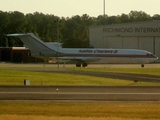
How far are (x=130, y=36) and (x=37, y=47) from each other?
27.9 meters

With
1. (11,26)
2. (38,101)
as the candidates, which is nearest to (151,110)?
(38,101)

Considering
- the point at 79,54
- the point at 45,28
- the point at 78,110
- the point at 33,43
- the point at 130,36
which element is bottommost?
the point at 79,54

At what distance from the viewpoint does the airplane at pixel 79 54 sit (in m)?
81.5

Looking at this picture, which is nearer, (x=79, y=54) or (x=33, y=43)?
(x=33, y=43)

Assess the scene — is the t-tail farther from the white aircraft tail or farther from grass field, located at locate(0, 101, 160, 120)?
grass field, located at locate(0, 101, 160, 120)

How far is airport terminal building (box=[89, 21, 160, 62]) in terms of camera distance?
4001 inches

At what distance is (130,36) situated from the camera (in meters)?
103

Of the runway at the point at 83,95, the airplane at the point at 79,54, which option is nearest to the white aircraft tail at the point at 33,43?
the airplane at the point at 79,54

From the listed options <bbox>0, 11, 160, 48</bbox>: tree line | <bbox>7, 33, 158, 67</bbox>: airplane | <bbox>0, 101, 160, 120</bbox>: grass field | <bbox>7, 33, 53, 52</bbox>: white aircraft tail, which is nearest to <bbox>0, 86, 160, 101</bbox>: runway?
<bbox>0, 101, 160, 120</bbox>: grass field

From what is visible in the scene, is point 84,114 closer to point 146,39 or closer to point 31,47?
point 31,47

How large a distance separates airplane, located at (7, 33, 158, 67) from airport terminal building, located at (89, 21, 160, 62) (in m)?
18.4

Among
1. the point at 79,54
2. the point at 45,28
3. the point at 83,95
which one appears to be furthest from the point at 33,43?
the point at 45,28

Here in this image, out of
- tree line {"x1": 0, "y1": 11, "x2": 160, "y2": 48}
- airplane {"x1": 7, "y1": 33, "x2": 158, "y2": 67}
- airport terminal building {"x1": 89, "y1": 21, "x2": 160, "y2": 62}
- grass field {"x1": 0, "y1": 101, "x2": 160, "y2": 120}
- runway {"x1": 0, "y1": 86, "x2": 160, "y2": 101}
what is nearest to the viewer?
grass field {"x1": 0, "y1": 101, "x2": 160, "y2": 120}

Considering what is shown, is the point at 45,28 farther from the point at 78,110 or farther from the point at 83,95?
the point at 78,110
